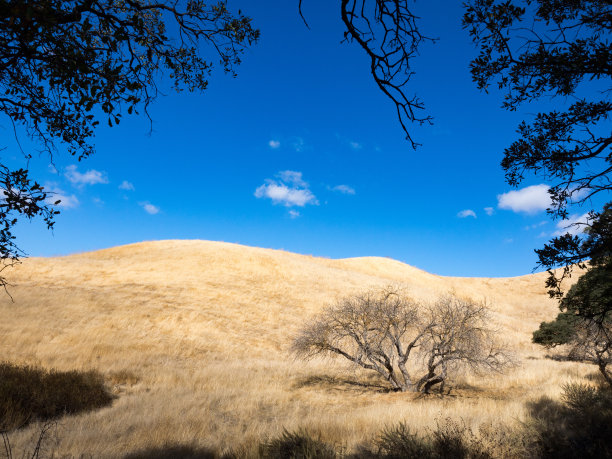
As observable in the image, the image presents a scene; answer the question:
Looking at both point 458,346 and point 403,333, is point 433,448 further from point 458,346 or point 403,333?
point 403,333

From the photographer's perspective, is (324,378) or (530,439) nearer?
(530,439)

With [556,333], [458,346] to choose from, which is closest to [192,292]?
[458,346]

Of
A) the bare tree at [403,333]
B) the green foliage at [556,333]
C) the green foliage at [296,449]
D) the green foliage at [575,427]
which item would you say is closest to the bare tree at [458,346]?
the bare tree at [403,333]

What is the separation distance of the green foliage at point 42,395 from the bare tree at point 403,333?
8.33 meters

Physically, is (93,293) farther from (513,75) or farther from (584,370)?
(584,370)

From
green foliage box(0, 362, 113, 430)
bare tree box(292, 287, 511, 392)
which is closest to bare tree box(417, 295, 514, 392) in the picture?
bare tree box(292, 287, 511, 392)

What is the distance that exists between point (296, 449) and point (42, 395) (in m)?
8.76

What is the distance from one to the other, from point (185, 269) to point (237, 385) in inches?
1113

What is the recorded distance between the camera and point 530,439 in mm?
6344

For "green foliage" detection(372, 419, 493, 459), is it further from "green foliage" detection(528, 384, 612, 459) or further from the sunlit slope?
the sunlit slope

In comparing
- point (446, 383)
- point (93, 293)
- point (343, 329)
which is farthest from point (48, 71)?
point (93, 293)

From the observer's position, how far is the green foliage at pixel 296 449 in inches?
217

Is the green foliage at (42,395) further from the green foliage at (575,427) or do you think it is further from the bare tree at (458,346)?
the bare tree at (458,346)

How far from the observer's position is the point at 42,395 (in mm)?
10078
